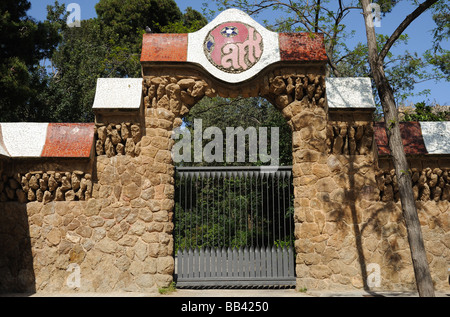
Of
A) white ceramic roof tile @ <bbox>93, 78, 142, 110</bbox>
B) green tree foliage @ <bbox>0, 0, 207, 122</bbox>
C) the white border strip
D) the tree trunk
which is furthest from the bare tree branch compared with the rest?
green tree foliage @ <bbox>0, 0, 207, 122</bbox>

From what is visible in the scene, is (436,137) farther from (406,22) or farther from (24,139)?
(24,139)

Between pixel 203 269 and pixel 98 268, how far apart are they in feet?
6.68

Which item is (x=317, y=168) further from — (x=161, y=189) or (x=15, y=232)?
(x=15, y=232)

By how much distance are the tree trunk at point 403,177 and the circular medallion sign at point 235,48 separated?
209 centimetres

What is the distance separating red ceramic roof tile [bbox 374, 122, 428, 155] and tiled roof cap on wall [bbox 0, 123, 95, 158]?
217 inches

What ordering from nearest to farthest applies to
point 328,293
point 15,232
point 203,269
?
point 328,293 < point 15,232 < point 203,269

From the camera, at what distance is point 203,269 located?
325 inches

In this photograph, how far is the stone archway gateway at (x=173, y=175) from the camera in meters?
7.56

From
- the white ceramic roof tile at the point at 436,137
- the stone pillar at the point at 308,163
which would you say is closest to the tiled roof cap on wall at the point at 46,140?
the stone pillar at the point at 308,163

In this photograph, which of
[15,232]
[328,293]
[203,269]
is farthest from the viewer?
[203,269]

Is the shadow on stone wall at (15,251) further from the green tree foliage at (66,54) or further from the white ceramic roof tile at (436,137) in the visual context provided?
the white ceramic roof tile at (436,137)

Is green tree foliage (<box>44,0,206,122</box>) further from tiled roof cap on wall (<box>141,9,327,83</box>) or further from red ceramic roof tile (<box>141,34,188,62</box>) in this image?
tiled roof cap on wall (<box>141,9,327,83</box>)

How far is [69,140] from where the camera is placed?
7.86 meters

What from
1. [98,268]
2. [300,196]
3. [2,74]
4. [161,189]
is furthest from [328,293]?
[2,74]
